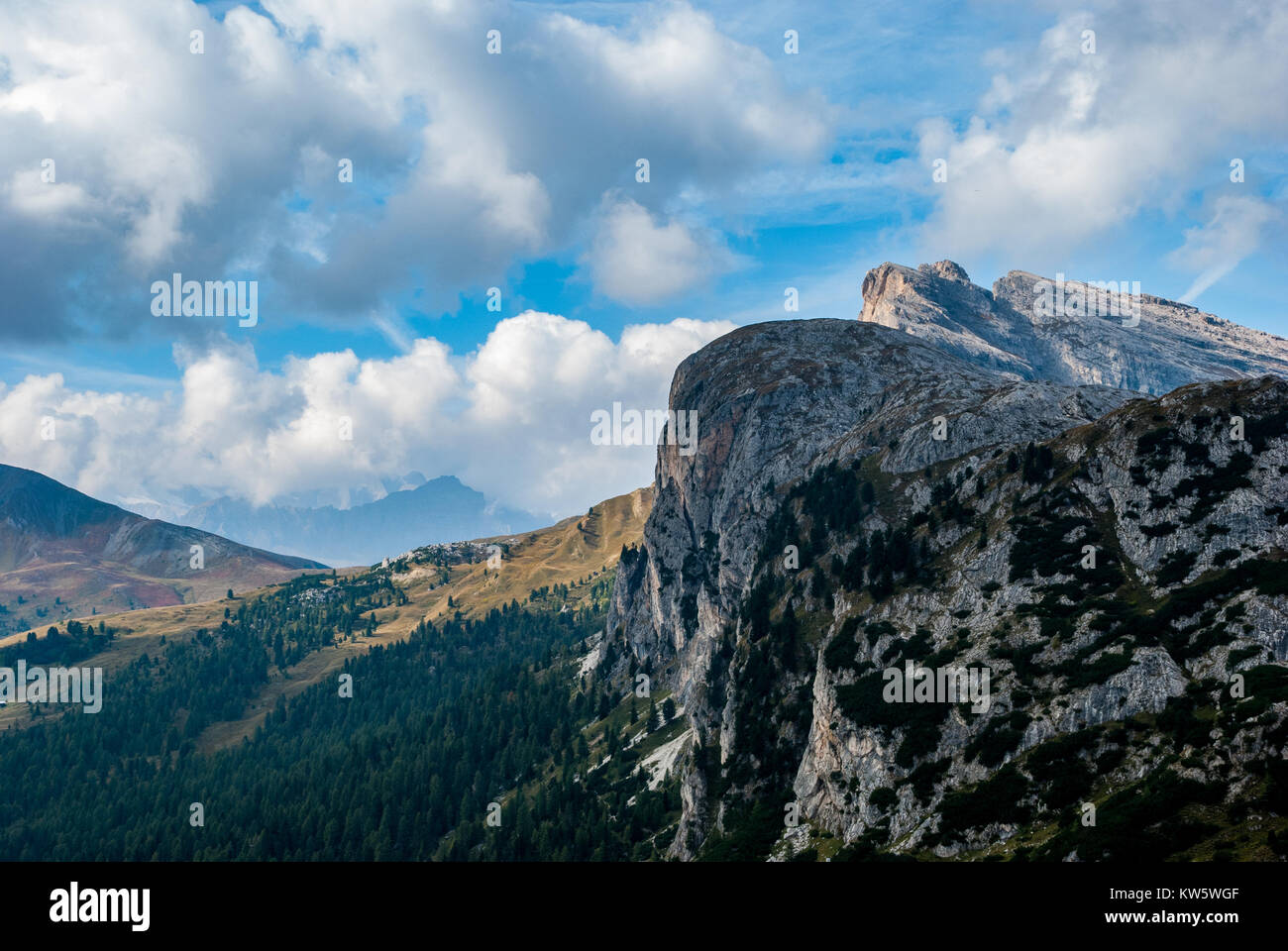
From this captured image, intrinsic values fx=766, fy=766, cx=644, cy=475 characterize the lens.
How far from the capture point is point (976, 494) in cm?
14600

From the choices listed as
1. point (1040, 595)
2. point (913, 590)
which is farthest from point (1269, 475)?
point (913, 590)

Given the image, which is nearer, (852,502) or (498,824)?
(852,502)

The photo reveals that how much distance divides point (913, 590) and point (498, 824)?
5132 inches

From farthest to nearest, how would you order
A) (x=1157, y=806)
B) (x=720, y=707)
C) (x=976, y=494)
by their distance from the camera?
1. (x=720, y=707)
2. (x=976, y=494)
3. (x=1157, y=806)
